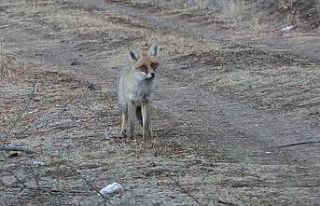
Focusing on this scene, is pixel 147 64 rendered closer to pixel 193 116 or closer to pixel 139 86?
pixel 139 86

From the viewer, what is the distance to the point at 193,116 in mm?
11273

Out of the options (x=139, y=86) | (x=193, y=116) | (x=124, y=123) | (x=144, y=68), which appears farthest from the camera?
(x=193, y=116)

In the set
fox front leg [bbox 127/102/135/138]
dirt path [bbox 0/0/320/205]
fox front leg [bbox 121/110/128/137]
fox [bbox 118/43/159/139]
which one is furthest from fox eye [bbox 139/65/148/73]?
dirt path [bbox 0/0/320/205]

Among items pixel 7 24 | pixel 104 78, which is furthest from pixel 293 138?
pixel 7 24

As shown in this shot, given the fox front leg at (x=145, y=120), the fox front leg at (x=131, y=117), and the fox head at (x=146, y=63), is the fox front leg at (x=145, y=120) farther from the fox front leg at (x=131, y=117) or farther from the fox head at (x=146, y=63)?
the fox head at (x=146, y=63)

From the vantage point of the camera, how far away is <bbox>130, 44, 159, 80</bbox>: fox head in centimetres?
919

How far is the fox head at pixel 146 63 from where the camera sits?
30.1 feet

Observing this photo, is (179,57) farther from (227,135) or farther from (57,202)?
(57,202)

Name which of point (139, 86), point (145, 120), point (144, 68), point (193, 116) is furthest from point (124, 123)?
point (193, 116)

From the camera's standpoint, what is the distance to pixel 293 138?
9.71 meters

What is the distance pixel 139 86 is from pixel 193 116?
6.71 feet

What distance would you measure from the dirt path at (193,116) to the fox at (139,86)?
277 millimetres

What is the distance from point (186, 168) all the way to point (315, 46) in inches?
371

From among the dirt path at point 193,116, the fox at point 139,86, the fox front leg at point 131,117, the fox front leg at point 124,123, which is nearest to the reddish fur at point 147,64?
the fox at point 139,86
